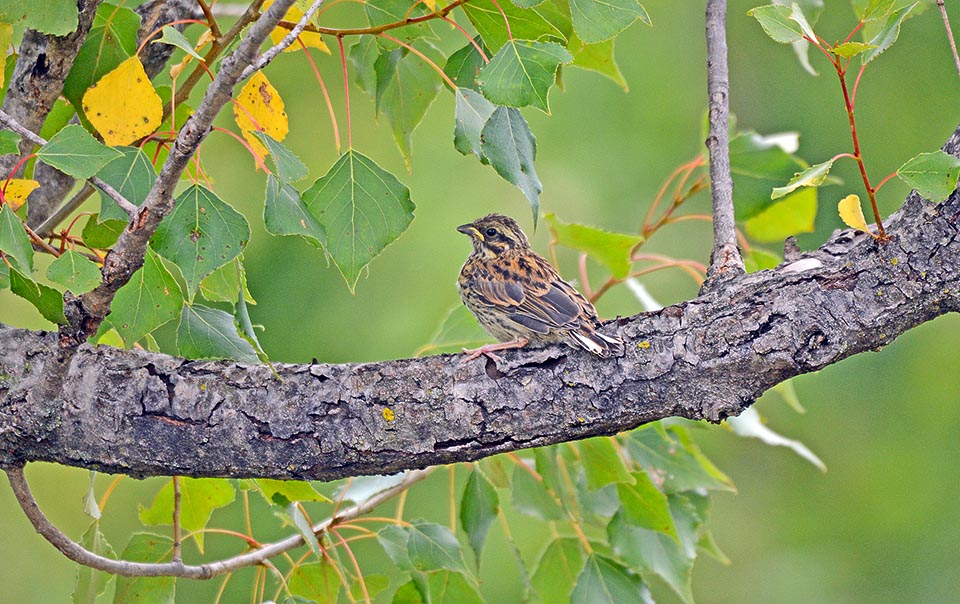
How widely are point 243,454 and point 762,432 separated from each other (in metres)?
1.31

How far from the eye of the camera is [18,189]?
152 centimetres

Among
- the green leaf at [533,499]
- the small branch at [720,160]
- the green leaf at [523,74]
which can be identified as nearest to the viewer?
the green leaf at [523,74]

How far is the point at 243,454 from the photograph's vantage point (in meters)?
1.80

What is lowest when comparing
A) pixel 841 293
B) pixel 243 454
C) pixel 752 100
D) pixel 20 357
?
pixel 243 454

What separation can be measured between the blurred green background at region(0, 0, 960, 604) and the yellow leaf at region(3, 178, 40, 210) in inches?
136

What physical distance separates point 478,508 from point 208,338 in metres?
0.80

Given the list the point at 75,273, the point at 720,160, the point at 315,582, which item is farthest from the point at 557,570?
the point at 75,273

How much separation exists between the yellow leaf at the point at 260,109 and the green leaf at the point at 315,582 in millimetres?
914

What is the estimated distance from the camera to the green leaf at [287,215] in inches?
61.1

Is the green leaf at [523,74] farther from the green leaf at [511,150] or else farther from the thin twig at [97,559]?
the thin twig at [97,559]

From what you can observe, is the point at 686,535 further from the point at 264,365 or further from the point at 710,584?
the point at 710,584

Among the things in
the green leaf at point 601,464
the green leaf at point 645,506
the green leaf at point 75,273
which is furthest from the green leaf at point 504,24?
the green leaf at point 645,506

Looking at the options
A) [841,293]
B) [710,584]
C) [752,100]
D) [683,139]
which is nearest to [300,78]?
[683,139]

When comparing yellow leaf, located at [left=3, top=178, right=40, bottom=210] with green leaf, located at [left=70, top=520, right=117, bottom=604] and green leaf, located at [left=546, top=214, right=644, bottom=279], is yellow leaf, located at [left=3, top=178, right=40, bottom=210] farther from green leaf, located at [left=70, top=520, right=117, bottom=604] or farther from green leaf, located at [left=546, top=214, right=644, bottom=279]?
green leaf, located at [left=546, top=214, right=644, bottom=279]
